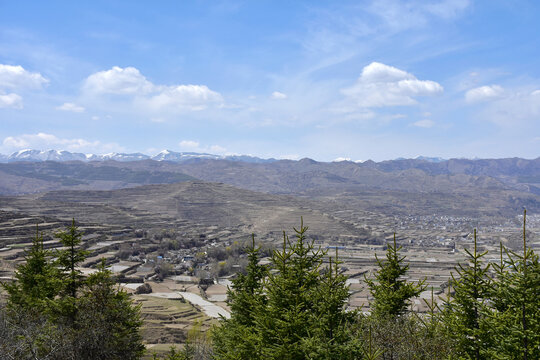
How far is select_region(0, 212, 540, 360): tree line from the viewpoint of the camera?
11.3 metres

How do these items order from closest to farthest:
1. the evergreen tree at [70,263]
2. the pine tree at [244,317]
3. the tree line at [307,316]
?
the tree line at [307,316] → the pine tree at [244,317] → the evergreen tree at [70,263]

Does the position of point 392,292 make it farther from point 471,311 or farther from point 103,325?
point 103,325

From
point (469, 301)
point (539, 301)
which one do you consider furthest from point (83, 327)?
point (539, 301)

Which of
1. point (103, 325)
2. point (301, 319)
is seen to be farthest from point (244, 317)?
point (103, 325)

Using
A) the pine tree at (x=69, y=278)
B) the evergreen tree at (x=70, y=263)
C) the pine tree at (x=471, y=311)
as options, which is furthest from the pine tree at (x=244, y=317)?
the evergreen tree at (x=70, y=263)

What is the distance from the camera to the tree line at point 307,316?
37.0 ft

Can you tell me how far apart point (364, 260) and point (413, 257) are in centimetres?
2509

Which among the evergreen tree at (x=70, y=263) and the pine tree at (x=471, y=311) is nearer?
the pine tree at (x=471, y=311)

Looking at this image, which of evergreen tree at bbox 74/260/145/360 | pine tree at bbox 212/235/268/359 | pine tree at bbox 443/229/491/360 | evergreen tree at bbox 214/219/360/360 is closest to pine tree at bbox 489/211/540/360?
pine tree at bbox 443/229/491/360

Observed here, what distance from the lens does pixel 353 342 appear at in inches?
466

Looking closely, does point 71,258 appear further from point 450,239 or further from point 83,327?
point 450,239

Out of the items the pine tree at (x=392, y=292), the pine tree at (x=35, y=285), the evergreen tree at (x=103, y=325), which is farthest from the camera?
the pine tree at (x=35, y=285)

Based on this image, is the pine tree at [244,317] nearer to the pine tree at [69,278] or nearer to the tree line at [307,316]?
the tree line at [307,316]

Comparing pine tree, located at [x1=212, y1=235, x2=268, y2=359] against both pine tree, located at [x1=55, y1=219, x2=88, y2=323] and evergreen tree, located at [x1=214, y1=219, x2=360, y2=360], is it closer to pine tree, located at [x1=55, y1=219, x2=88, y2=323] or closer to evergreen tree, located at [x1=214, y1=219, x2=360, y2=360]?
evergreen tree, located at [x1=214, y1=219, x2=360, y2=360]
